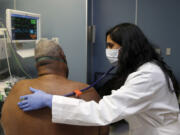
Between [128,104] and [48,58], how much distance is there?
470 mm

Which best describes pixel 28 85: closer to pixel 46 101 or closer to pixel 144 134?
pixel 46 101

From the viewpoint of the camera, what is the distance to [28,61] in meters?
2.42

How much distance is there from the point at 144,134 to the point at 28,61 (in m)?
1.78

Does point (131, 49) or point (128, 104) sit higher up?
point (131, 49)

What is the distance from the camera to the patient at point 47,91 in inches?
34.5

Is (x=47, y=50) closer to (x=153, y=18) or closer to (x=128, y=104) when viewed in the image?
(x=128, y=104)

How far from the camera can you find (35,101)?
830mm

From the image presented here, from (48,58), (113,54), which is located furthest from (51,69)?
(113,54)

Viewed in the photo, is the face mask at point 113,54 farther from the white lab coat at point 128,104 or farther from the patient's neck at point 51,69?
the patient's neck at point 51,69

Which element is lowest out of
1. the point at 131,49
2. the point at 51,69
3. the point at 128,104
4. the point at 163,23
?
the point at 128,104

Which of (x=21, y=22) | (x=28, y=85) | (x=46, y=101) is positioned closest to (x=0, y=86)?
(x=21, y=22)

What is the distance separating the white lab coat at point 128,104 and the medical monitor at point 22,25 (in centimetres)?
108

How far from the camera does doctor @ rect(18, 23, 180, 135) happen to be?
0.88m

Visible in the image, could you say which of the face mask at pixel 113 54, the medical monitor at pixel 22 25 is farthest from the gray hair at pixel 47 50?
the medical monitor at pixel 22 25
